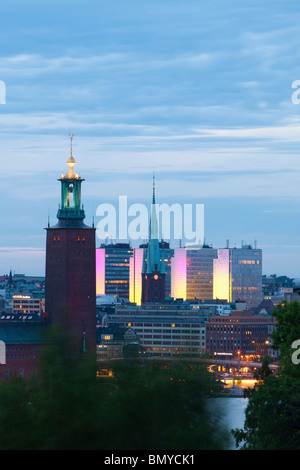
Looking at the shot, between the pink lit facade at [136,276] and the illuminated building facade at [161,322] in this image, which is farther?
the pink lit facade at [136,276]

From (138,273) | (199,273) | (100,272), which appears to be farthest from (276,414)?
(100,272)

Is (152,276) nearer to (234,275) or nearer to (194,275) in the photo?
(194,275)

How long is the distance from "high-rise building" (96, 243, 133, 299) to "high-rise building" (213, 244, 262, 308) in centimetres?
1581

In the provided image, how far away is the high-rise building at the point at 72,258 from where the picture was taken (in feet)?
240

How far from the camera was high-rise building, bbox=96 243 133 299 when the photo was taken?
175375 mm

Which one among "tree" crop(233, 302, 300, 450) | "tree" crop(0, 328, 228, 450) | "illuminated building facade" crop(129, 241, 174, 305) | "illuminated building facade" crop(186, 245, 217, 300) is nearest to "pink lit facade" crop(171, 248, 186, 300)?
"illuminated building facade" crop(186, 245, 217, 300)

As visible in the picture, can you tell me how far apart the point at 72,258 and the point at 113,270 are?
339 ft

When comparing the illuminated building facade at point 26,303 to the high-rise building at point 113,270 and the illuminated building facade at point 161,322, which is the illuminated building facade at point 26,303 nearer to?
the illuminated building facade at point 161,322

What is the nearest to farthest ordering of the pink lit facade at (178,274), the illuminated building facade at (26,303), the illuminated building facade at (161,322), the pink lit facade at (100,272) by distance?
the illuminated building facade at (161,322) → the illuminated building facade at (26,303) → the pink lit facade at (178,274) → the pink lit facade at (100,272)

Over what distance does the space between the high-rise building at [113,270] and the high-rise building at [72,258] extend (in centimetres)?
9950

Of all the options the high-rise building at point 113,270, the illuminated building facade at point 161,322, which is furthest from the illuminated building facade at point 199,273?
the illuminated building facade at point 161,322

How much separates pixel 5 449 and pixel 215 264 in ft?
487
